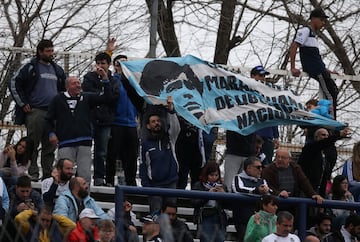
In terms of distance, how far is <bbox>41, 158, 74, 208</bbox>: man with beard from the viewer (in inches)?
672

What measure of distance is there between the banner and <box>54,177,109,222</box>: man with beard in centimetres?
177

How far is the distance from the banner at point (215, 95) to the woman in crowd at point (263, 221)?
142 cm

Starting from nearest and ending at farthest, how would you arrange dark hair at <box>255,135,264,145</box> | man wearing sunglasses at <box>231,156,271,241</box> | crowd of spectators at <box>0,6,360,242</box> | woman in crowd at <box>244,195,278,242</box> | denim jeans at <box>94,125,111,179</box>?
woman in crowd at <box>244,195,278,242</box>, crowd of spectators at <box>0,6,360,242</box>, man wearing sunglasses at <box>231,156,271,241</box>, denim jeans at <box>94,125,111,179</box>, dark hair at <box>255,135,264,145</box>

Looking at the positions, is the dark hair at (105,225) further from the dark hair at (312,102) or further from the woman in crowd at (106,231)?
the dark hair at (312,102)

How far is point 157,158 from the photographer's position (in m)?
17.8

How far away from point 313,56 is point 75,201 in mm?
4706

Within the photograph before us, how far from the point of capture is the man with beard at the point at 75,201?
16.6 meters

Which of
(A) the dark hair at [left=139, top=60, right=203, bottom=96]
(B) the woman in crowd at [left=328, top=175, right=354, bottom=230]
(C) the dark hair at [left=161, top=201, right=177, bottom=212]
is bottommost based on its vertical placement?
(C) the dark hair at [left=161, top=201, right=177, bottom=212]

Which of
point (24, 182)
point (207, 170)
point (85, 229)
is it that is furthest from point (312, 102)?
point (85, 229)

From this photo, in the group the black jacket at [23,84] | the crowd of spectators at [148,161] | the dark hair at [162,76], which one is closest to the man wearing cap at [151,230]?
the crowd of spectators at [148,161]

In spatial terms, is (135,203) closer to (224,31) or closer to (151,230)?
(151,230)

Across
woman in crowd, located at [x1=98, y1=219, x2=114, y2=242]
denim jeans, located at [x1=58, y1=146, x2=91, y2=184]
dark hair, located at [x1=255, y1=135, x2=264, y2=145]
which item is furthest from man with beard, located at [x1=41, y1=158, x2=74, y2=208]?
dark hair, located at [x1=255, y1=135, x2=264, y2=145]

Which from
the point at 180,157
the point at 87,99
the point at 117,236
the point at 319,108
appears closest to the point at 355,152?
→ the point at 319,108

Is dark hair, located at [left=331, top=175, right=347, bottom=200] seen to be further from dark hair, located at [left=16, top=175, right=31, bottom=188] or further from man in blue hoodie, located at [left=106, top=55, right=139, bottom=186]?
dark hair, located at [left=16, top=175, right=31, bottom=188]
